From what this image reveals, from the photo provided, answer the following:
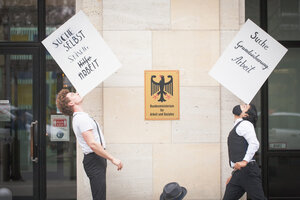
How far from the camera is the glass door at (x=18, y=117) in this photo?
6.91 metres

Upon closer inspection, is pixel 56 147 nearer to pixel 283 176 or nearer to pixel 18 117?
pixel 18 117

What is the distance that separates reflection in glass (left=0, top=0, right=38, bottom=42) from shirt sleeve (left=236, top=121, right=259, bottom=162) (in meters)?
3.97

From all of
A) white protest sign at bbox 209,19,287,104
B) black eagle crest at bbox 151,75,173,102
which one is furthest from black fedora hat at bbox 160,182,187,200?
black eagle crest at bbox 151,75,173,102

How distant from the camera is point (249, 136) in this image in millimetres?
5027

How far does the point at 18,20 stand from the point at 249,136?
4606 mm

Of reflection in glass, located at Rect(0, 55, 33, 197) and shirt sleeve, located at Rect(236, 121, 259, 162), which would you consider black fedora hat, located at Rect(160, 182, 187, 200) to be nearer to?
shirt sleeve, located at Rect(236, 121, 259, 162)

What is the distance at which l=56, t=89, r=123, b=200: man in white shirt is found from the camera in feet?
15.9

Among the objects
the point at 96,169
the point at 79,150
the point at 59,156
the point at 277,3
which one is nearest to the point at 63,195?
the point at 59,156

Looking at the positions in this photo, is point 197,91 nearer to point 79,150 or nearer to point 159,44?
point 159,44

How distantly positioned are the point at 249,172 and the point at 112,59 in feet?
7.98

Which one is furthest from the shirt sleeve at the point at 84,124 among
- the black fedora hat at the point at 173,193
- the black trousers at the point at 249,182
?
the black trousers at the point at 249,182

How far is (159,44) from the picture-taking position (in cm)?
646

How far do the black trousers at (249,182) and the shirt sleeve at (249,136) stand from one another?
0.20m

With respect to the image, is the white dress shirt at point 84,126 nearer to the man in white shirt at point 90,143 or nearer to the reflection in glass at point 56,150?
the man in white shirt at point 90,143
